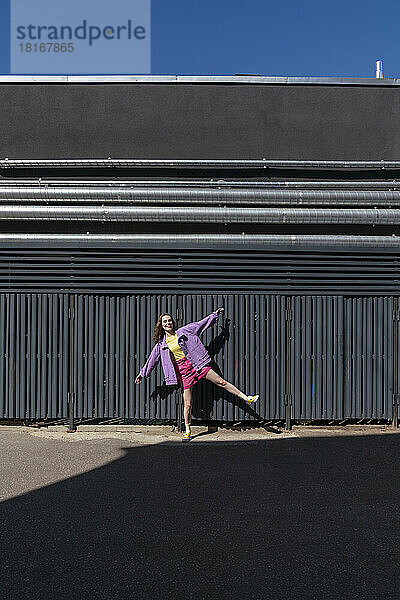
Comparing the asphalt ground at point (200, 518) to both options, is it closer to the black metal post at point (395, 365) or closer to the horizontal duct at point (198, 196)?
the black metal post at point (395, 365)

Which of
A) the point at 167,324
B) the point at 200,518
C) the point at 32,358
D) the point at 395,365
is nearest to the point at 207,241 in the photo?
the point at 167,324

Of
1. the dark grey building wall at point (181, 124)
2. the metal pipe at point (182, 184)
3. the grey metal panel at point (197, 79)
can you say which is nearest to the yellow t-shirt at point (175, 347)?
the metal pipe at point (182, 184)

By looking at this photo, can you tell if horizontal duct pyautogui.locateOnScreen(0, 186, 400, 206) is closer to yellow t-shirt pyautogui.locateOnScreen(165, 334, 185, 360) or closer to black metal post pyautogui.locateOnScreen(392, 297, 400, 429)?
black metal post pyautogui.locateOnScreen(392, 297, 400, 429)

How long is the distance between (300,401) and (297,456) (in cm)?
175

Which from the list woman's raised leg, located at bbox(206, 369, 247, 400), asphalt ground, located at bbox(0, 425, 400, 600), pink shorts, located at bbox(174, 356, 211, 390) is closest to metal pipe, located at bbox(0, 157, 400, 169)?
pink shorts, located at bbox(174, 356, 211, 390)

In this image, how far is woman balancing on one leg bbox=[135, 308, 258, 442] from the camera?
28.2 ft

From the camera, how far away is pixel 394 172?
10.9 m

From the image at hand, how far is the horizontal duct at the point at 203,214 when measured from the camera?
9727mm

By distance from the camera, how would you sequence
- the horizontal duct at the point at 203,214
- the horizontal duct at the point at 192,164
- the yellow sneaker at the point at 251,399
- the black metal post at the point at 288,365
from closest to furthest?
the yellow sneaker at the point at 251,399
the black metal post at the point at 288,365
the horizontal duct at the point at 203,214
the horizontal duct at the point at 192,164

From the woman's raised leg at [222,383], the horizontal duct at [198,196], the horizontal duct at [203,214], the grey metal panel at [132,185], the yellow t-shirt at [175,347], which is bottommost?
the woman's raised leg at [222,383]

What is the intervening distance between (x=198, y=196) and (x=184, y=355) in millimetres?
2639

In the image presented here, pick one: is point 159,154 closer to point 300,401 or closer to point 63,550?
point 300,401

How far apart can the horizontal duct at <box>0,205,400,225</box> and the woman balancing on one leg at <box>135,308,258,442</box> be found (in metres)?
1.82

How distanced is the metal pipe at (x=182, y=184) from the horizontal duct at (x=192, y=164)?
28 cm
